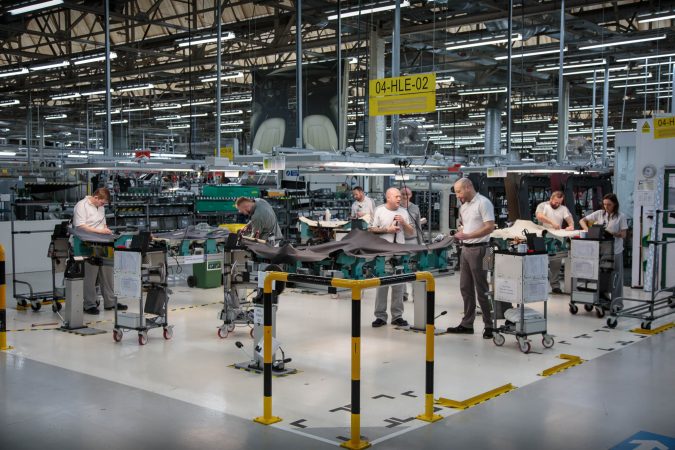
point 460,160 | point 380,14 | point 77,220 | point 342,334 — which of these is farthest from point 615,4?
point 77,220

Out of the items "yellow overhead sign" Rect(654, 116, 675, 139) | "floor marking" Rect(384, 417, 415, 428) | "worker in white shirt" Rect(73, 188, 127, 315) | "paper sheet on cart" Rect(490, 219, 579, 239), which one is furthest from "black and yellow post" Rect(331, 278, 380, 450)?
"yellow overhead sign" Rect(654, 116, 675, 139)

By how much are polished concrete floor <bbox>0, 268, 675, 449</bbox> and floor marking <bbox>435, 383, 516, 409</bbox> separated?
0.09 meters

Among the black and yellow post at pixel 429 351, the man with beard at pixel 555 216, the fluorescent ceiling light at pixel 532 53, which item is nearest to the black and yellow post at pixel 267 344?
the black and yellow post at pixel 429 351

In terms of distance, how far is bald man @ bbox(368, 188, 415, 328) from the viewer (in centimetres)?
857

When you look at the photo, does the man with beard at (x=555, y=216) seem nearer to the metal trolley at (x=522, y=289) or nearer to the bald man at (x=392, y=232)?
the bald man at (x=392, y=232)

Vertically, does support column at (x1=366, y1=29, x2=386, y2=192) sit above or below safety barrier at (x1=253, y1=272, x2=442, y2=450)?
above

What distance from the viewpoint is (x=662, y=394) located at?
5.68 m

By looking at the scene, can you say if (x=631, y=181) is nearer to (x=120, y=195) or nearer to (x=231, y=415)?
(x=120, y=195)

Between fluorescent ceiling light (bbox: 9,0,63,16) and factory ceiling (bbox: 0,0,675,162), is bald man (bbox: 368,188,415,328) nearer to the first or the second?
factory ceiling (bbox: 0,0,675,162)

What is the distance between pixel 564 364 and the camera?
22.0 ft

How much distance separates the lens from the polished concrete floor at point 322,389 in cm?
467

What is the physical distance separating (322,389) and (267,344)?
4.04ft

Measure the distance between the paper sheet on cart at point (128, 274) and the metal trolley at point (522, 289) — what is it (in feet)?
12.7

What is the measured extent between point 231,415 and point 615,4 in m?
13.1
